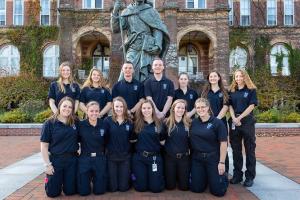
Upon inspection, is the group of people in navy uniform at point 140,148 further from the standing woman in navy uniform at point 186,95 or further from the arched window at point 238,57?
the arched window at point 238,57

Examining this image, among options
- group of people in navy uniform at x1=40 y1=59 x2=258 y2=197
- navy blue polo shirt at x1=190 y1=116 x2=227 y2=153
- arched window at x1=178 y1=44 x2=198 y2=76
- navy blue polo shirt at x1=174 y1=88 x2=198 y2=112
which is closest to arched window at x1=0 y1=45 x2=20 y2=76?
arched window at x1=178 y1=44 x2=198 y2=76

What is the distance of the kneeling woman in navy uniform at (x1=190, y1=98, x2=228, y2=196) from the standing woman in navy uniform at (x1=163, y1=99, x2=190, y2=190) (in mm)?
131

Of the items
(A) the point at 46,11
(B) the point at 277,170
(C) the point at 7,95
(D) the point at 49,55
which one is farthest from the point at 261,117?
(A) the point at 46,11

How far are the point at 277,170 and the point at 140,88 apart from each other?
3689 millimetres

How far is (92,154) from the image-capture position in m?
6.84

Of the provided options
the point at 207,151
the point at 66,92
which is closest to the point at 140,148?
the point at 207,151

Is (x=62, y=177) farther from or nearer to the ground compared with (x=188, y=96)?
nearer to the ground

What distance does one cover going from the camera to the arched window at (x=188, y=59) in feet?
112

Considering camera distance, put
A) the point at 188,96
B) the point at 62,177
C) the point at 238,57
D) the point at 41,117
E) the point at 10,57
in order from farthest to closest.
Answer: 1. the point at 10,57
2. the point at 238,57
3. the point at 41,117
4. the point at 188,96
5. the point at 62,177

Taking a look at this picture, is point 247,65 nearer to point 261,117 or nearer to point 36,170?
point 261,117

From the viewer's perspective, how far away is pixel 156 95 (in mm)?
7848

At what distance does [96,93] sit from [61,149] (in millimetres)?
1568

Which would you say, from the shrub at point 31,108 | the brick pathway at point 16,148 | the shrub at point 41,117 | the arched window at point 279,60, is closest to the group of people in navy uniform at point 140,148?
the brick pathway at point 16,148

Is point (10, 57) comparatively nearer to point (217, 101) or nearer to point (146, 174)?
point (217, 101)
